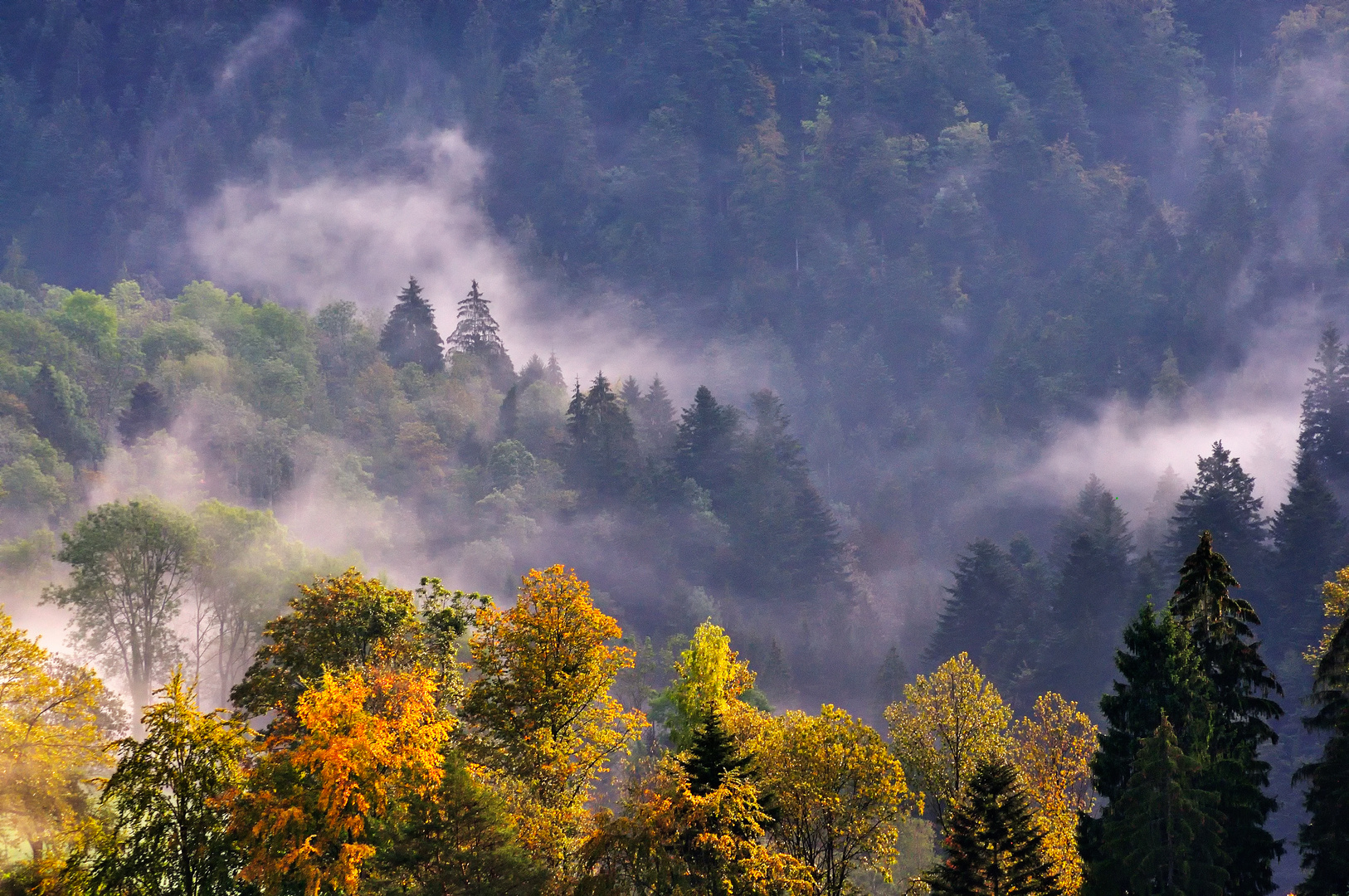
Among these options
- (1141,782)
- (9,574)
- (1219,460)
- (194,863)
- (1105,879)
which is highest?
(1219,460)

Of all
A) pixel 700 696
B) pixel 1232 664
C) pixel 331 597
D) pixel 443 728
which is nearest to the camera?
pixel 443 728

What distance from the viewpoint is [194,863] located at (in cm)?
3112

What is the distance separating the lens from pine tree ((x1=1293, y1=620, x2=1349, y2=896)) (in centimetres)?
3700

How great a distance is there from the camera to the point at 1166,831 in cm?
3431

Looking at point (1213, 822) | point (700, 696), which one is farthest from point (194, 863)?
point (1213, 822)

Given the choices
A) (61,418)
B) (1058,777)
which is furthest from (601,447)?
(1058,777)

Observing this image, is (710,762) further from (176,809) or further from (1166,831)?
(176,809)

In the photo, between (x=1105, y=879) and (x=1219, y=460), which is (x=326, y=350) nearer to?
(x=1219, y=460)

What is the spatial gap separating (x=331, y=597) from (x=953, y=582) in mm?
154588

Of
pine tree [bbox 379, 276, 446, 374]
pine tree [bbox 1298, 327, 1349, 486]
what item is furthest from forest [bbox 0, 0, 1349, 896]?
pine tree [bbox 1298, 327, 1349, 486]

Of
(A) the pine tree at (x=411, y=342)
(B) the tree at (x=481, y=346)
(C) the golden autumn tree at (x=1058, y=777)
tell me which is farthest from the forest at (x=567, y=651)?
(B) the tree at (x=481, y=346)

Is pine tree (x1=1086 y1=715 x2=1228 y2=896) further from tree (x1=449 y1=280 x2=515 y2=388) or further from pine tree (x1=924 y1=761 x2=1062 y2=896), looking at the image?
tree (x1=449 y1=280 x2=515 y2=388)

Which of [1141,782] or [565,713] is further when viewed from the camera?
[565,713]

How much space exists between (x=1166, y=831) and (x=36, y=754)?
30854mm
